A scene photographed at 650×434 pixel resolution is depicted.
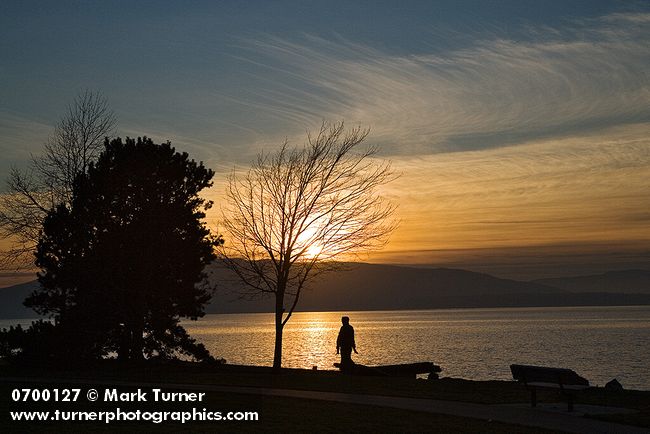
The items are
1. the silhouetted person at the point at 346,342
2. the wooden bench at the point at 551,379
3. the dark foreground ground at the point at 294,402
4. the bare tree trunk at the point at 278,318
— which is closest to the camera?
the dark foreground ground at the point at 294,402

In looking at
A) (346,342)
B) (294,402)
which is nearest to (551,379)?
(294,402)

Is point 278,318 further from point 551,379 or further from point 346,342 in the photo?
point 551,379

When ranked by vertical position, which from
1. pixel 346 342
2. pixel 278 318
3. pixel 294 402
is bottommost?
pixel 294 402

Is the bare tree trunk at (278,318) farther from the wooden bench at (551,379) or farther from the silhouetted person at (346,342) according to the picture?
the wooden bench at (551,379)

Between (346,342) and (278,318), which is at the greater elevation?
(278,318)

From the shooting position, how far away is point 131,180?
31.9m

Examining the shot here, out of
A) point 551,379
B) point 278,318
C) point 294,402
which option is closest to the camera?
point 551,379

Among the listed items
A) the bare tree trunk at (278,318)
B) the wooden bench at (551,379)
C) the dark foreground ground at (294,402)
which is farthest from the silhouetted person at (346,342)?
the wooden bench at (551,379)

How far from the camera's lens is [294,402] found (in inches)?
685

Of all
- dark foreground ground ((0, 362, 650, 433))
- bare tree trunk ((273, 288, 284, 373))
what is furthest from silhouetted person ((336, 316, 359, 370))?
bare tree trunk ((273, 288, 284, 373))

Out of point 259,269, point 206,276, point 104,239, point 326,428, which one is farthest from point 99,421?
point 206,276

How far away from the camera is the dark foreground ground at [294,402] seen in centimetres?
1380

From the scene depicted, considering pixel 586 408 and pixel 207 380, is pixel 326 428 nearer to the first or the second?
pixel 586 408

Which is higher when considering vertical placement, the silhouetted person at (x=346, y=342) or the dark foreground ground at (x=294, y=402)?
the silhouetted person at (x=346, y=342)
